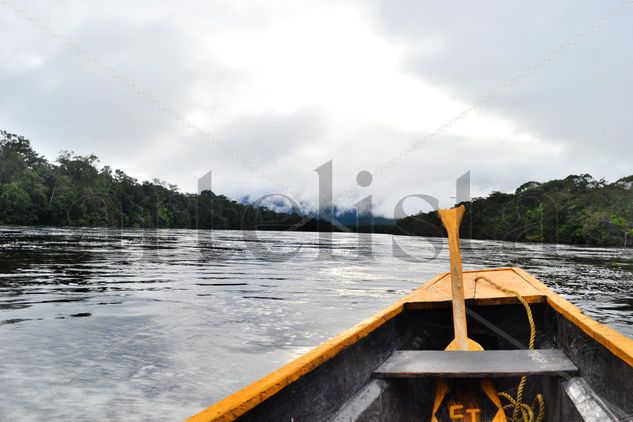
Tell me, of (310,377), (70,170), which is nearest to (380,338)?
(310,377)

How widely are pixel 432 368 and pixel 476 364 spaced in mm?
387

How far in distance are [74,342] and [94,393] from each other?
7.30 feet

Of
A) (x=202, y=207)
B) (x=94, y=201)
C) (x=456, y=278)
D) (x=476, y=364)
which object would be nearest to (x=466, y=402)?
(x=476, y=364)

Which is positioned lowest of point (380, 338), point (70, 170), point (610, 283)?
point (610, 283)

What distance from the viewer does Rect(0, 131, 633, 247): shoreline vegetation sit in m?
69.6

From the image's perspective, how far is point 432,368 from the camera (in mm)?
3602

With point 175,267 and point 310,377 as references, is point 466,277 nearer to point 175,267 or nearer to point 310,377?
point 310,377

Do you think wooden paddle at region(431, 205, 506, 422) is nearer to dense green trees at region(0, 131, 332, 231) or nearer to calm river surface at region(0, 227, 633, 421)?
calm river surface at region(0, 227, 633, 421)

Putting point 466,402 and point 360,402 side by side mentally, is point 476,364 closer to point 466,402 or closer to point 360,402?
point 466,402

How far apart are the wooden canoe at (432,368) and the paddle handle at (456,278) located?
0.41 m

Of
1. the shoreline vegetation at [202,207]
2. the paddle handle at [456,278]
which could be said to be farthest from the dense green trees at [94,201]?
the paddle handle at [456,278]

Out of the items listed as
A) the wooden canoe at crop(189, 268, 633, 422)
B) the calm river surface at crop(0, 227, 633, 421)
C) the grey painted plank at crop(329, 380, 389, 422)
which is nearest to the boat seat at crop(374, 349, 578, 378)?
the wooden canoe at crop(189, 268, 633, 422)

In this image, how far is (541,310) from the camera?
209 inches

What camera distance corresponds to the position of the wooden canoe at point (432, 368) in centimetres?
275
